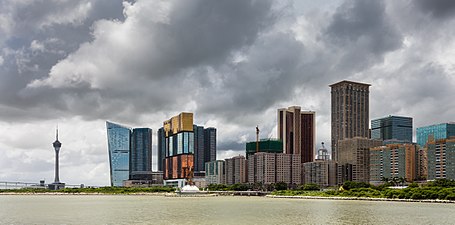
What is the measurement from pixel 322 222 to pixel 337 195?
11530 centimetres

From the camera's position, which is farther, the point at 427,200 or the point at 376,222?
the point at 427,200

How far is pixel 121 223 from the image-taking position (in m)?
74.4

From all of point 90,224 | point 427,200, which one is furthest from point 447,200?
point 90,224

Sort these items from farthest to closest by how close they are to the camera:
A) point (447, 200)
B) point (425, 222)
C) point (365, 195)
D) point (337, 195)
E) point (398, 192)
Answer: point (337, 195) → point (365, 195) → point (398, 192) → point (447, 200) → point (425, 222)

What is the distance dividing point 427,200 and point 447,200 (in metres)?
5.95

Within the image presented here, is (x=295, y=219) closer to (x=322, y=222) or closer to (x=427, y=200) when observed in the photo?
(x=322, y=222)

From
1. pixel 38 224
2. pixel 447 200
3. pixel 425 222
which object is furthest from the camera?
pixel 447 200

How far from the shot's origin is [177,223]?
247 ft

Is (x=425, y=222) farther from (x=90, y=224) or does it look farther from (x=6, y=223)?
(x=6, y=223)

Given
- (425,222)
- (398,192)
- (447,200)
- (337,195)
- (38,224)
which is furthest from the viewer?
(337,195)

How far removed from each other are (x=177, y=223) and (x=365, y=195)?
113 metres

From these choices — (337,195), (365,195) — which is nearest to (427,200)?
(365,195)

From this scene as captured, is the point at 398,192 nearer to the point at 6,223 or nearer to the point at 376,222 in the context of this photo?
the point at 376,222

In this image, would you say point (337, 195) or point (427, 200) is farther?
point (337, 195)
